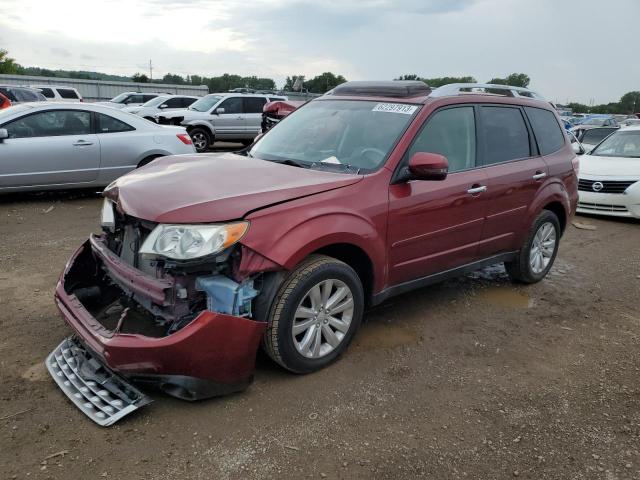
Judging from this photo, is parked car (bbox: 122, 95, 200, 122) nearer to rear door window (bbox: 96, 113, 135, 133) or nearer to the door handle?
rear door window (bbox: 96, 113, 135, 133)

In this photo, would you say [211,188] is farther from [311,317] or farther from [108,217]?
[311,317]

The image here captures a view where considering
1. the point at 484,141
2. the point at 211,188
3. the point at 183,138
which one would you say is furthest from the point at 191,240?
the point at 183,138

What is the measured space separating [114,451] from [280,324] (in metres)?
1.07

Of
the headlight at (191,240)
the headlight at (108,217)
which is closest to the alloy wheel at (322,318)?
the headlight at (191,240)

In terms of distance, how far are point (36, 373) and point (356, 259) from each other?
2.16 metres

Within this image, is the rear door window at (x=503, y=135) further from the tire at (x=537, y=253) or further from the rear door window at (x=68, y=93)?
the rear door window at (x=68, y=93)

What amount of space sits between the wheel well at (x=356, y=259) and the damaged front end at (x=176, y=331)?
62 cm

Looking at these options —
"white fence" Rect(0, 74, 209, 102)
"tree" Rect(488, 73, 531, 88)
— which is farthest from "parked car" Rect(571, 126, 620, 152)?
→ "white fence" Rect(0, 74, 209, 102)

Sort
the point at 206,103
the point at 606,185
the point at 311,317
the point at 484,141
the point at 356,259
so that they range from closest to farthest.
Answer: the point at 311,317 < the point at 356,259 < the point at 484,141 < the point at 606,185 < the point at 206,103

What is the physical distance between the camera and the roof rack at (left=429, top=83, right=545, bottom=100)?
171 inches

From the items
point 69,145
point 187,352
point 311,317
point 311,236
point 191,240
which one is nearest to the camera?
point 187,352

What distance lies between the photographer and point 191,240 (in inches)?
115

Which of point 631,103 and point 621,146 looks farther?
point 631,103

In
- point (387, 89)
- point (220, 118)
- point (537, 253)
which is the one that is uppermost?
point (387, 89)
